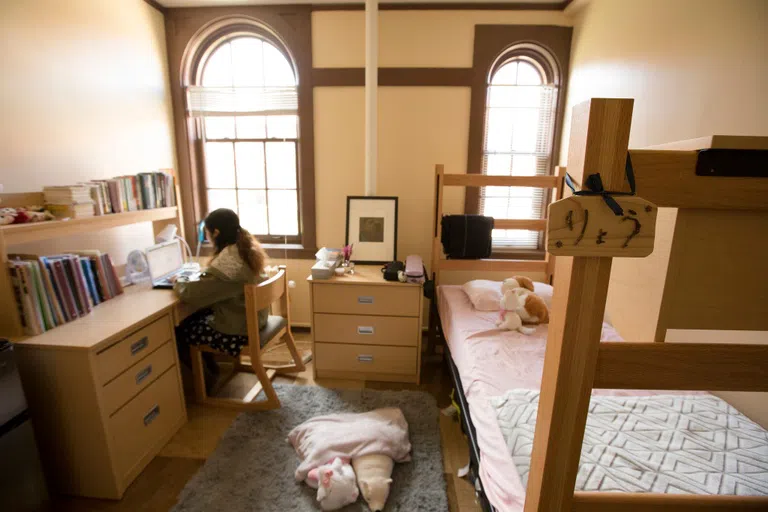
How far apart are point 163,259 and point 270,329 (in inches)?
30.9

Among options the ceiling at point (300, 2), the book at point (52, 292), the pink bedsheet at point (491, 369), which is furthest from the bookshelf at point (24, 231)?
the pink bedsheet at point (491, 369)

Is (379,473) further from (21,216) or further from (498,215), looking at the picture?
(498,215)

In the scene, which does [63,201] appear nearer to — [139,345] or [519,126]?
[139,345]

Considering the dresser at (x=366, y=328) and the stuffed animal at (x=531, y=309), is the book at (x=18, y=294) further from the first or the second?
the stuffed animal at (x=531, y=309)

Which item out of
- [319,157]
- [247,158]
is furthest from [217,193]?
[319,157]

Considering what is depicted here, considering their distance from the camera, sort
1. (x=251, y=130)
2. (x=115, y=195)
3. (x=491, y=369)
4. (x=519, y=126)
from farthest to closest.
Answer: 1. (x=251, y=130)
2. (x=519, y=126)
3. (x=115, y=195)
4. (x=491, y=369)

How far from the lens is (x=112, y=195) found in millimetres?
1995

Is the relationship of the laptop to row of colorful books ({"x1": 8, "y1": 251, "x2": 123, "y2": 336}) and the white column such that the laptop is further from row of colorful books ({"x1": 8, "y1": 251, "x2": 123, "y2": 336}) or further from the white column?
the white column

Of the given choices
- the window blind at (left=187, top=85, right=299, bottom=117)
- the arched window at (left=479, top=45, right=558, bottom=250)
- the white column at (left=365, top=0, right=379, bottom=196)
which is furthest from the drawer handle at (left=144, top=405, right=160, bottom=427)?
the arched window at (left=479, top=45, right=558, bottom=250)

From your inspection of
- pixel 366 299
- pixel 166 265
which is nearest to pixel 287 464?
pixel 366 299

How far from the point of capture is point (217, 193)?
9.98 feet

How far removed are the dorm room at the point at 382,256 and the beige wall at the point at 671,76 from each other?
0.01 meters

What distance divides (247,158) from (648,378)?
303 centimetres

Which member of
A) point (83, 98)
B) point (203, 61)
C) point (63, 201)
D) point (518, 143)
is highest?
point (203, 61)
